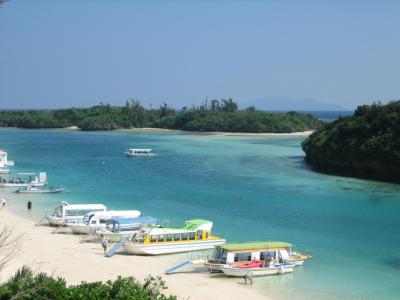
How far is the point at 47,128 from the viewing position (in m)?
170

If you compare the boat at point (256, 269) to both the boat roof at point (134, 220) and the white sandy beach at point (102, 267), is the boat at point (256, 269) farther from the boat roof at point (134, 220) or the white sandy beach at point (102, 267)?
the boat roof at point (134, 220)

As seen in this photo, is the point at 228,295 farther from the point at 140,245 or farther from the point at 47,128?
the point at 47,128

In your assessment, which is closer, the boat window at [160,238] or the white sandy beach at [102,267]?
→ the white sandy beach at [102,267]

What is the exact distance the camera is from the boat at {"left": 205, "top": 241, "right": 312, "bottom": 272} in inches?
1077

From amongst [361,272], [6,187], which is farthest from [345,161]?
[361,272]

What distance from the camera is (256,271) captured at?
26.8m

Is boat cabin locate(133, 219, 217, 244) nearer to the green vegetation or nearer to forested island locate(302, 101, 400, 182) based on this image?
the green vegetation

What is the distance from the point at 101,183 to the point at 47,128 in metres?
119

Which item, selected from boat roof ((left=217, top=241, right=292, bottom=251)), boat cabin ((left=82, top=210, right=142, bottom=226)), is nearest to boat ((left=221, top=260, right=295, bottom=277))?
boat roof ((left=217, top=241, right=292, bottom=251))

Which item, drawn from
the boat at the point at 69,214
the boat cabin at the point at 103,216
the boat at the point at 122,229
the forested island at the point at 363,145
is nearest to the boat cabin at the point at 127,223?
the boat at the point at 122,229

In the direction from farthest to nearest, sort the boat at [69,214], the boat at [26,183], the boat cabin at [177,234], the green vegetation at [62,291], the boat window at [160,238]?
the boat at [26,183] → the boat at [69,214] → the boat window at [160,238] → the boat cabin at [177,234] → the green vegetation at [62,291]

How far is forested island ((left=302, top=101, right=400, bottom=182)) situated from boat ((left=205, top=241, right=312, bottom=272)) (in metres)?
31.2

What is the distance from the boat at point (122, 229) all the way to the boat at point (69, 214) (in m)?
3.65

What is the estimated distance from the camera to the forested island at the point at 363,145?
5750 cm
